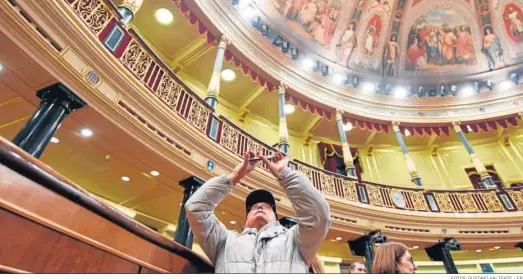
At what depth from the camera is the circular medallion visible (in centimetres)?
778

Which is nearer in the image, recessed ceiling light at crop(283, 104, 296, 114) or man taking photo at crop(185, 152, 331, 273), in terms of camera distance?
man taking photo at crop(185, 152, 331, 273)

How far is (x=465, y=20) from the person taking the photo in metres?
12.3

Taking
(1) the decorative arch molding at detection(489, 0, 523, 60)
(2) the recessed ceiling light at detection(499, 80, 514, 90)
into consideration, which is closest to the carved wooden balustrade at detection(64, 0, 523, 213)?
(2) the recessed ceiling light at detection(499, 80, 514, 90)

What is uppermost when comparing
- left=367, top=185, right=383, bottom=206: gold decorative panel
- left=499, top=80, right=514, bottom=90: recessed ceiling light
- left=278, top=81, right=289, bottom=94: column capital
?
left=499, top=80, right=514, bottom=90: recessed ceiling light

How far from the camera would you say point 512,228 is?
7.82m

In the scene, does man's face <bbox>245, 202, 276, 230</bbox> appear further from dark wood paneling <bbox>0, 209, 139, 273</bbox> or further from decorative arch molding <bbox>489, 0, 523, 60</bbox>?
decorative arch molding <bbox>489, 0, 523, 60</bbox>

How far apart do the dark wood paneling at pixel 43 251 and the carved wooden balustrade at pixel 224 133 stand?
3409 mm

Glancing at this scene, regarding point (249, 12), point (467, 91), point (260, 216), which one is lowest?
point (260, 216)

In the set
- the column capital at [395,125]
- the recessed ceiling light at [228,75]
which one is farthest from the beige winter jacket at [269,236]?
the column capital at [395,125]

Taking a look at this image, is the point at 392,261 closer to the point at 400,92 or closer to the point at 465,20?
the point at 400,92

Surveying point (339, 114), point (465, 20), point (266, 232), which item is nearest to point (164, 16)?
point (339, 114)

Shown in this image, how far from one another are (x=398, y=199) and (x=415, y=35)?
28.0 feet

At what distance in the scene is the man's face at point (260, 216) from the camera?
1.60 m

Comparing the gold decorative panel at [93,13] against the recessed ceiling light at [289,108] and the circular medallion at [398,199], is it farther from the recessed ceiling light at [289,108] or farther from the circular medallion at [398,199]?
the circular medallion at [398,199]
